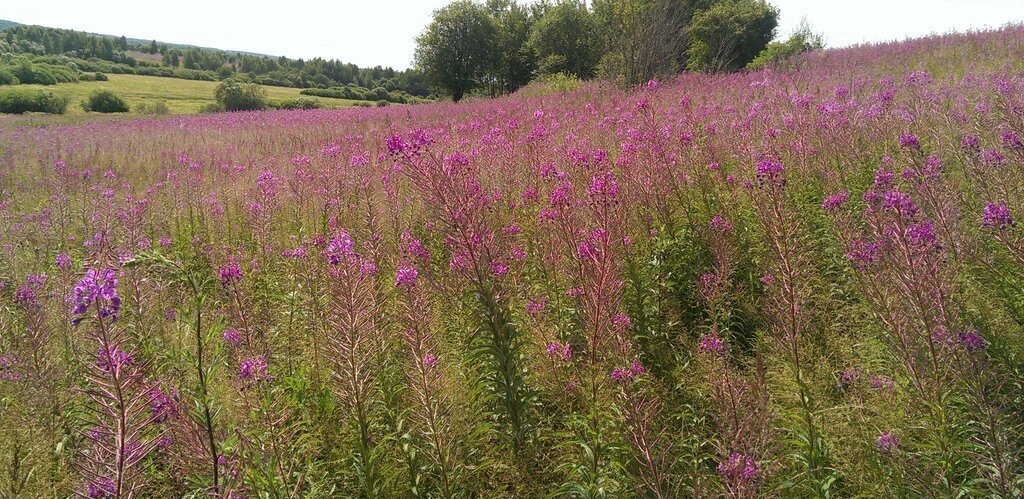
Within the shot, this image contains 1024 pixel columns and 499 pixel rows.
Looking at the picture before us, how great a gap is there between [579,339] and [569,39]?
41.9 m

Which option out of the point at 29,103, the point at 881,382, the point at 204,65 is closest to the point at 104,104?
the point at 29,103

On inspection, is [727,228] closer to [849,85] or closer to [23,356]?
[23,356]

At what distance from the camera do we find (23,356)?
10.5 ft

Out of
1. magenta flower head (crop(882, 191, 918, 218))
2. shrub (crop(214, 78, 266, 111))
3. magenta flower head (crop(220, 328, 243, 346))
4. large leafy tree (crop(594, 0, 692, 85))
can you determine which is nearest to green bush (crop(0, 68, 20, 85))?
shrub (crop(214, 78, 266, 111))

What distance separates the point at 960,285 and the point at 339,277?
394 centimetres

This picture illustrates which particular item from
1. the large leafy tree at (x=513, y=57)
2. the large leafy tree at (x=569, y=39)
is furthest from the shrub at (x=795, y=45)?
the large leafy tree at (x=513, y=57)

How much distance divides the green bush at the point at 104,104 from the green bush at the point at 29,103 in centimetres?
295

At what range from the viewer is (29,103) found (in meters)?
41.4

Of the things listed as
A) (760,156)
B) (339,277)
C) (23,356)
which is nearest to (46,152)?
(23,356)

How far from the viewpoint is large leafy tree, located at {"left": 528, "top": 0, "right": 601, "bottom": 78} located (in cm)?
4078

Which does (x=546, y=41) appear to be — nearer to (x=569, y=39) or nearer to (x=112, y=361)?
(x=569, y=39)

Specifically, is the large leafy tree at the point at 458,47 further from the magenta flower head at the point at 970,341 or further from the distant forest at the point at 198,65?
the magenta flower head at the point at 970,341

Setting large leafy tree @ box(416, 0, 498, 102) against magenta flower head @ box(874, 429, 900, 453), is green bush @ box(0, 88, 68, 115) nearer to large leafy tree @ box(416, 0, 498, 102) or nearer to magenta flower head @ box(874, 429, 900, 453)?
large leafy tree @ box(416, 0, 498, 102)

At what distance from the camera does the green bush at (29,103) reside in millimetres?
41250
